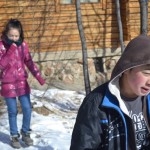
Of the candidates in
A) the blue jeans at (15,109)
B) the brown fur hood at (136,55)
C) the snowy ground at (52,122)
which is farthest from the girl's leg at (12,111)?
the brown fur hood at (136,55)

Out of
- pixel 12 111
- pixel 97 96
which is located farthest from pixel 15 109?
pixel 97 96

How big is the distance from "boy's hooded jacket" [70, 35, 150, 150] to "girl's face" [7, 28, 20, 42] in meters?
2.46

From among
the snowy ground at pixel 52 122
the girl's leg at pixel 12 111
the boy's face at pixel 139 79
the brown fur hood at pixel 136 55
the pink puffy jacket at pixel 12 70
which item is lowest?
the snowy ground at pixel 52 122

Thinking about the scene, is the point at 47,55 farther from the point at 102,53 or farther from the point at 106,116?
the point at 106,116

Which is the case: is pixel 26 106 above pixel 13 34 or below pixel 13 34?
below

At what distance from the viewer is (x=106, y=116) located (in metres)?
1.92

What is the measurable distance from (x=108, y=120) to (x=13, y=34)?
257cm

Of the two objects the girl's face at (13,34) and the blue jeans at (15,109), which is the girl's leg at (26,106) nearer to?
the blue jeans at (15,109)

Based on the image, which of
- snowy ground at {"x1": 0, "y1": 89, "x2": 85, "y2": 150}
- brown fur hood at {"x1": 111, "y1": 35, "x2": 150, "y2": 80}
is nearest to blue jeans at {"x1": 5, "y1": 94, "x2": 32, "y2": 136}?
snowy ground at {"x1": 0, "y1": 89, "x2": 85, "y2": 150}

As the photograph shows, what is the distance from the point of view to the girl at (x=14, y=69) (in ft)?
14.1

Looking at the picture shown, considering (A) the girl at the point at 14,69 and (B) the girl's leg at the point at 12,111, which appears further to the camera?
(B) the girl's leg at the point at 12,111

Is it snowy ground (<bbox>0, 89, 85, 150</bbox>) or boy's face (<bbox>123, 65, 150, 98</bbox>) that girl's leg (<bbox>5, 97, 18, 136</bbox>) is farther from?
boy's face (<bbox>123, 65, 150, 98</bbox>)

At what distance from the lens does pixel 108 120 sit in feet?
6.29

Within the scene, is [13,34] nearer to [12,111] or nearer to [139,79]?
[12,111]
